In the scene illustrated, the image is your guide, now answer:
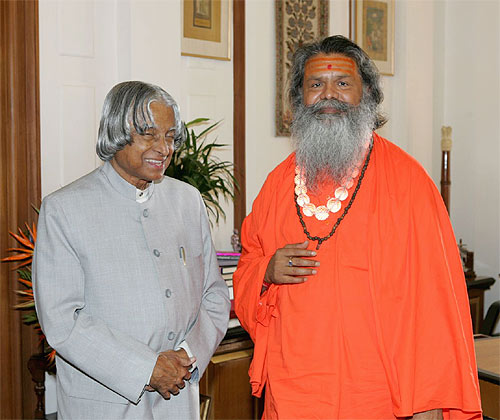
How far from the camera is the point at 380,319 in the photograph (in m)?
2.16

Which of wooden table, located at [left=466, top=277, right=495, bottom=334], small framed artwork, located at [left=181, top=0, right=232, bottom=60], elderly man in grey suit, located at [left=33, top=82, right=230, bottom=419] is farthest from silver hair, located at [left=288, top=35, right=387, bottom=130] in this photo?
wooden table, located at [left=466, top=277, right=495, bottom=334]

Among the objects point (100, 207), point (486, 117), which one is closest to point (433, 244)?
point (100, 207)

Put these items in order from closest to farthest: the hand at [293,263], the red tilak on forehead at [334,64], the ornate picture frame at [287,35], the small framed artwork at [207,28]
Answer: the hand at [293,263] < the red tilak on forehead at [334,64] < the small framed artwork at [207,28] < the ornate picture frame at [287,35]

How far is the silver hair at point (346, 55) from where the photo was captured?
7.86ft

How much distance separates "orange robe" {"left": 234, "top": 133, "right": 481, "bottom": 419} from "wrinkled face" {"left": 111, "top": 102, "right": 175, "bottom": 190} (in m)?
0.55

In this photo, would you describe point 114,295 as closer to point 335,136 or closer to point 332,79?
point 335,136

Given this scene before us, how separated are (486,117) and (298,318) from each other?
393 centimetres

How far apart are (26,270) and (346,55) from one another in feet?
6.58

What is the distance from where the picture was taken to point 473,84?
5672 mm

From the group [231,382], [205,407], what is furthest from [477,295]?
[205,407]

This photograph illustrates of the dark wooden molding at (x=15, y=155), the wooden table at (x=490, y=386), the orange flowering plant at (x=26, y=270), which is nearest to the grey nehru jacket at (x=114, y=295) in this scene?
the orange flowering plant at (x=26, y=270)

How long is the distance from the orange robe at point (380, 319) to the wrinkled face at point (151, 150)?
21.8 inches

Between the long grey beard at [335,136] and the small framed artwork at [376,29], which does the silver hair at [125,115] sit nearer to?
the long grey beard at [335,136]

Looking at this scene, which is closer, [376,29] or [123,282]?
[123,282]
